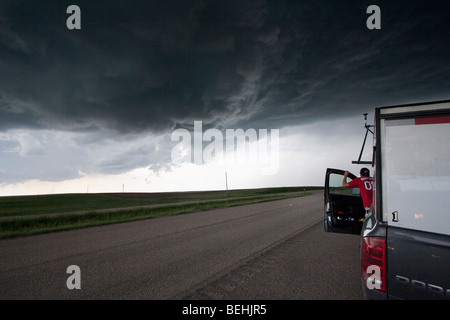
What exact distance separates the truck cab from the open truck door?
13.1 ft

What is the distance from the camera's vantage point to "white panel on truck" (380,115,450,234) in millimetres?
2473

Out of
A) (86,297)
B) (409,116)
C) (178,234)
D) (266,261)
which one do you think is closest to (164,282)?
(86,297)

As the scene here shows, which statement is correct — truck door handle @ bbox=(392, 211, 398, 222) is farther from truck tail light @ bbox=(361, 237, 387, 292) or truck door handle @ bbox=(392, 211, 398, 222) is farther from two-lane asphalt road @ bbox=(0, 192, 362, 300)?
two-lane asphalt road @ bbox=(0, 192, 362, 300)

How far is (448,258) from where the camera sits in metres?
2.27

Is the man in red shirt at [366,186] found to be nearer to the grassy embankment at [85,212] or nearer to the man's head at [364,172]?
the man's head at [364,172]

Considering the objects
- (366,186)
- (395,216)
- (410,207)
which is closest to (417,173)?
(410,207)

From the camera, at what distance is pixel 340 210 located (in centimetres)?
683

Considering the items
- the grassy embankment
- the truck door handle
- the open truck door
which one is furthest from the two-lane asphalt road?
the grassy embankment

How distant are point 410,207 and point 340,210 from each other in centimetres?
447

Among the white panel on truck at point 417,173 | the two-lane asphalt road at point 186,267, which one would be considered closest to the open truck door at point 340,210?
the two-lane asphalt road at point 186,267

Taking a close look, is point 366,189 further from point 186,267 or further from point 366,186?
point 186,267

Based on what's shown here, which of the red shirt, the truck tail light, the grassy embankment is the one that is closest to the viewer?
the truck tail light
